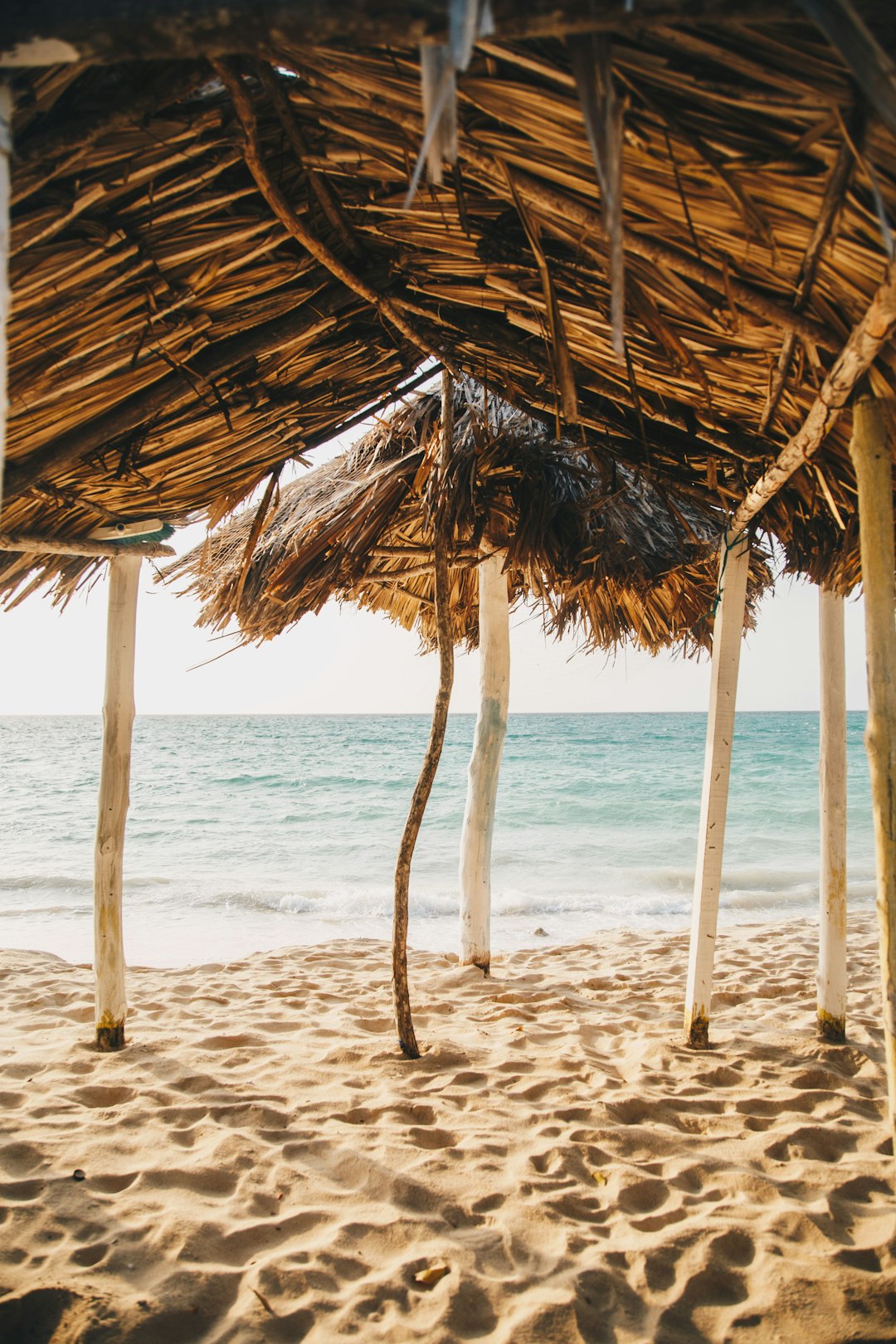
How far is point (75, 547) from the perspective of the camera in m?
2.57

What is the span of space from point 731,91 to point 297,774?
17813mm

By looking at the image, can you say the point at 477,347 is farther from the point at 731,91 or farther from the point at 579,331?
the point at 731,91

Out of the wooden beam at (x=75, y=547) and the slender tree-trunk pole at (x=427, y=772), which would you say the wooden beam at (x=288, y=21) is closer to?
the wooden beam at (x=75, y=547)

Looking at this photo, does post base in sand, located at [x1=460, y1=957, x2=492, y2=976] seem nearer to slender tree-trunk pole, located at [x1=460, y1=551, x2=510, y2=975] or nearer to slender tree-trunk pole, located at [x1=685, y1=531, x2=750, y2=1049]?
slender tree-trunk pole, located at [x1=460, y1=551, x2=510, y2=975]

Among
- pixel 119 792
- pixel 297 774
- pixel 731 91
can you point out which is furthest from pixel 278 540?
pixel 297 774

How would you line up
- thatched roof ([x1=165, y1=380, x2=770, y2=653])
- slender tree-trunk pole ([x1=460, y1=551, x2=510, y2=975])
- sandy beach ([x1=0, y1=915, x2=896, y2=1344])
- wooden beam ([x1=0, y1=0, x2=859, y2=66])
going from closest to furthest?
wooden beam ([x1=0, y1=0, x2=859, y2=66])
sandy beach ([x1=0, y1=915, x2=896, y2=1344])
thatched roof ([x1=165, y1=380, x2=770, y2=653])
slender tree-trunk pole ([x1=460, y1=551, x2=510, y2=975])

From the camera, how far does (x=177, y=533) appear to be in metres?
2.91

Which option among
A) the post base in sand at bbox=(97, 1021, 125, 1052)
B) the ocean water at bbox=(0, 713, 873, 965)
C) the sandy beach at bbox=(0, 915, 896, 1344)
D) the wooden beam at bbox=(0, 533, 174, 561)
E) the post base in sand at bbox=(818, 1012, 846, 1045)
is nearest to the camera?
the sandy beach at bbox=(0, 915, 896, 1344)

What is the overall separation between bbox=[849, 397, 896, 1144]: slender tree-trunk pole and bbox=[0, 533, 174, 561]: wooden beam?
7.41 feet

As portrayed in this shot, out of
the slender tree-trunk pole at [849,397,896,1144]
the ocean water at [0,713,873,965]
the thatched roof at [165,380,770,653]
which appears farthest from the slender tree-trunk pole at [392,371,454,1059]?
the ocean water at [0,713,873,965]

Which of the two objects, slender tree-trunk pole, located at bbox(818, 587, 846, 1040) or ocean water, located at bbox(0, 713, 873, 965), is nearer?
slender tree-trunk pole, located at bbox(818, 587, 846, 1040)

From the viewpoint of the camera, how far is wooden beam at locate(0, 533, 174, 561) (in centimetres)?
239

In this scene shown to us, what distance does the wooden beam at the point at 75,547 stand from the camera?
2.39m

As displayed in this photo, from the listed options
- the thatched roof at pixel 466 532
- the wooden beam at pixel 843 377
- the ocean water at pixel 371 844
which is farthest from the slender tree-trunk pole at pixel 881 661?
the ocean water at pixel 371 844
